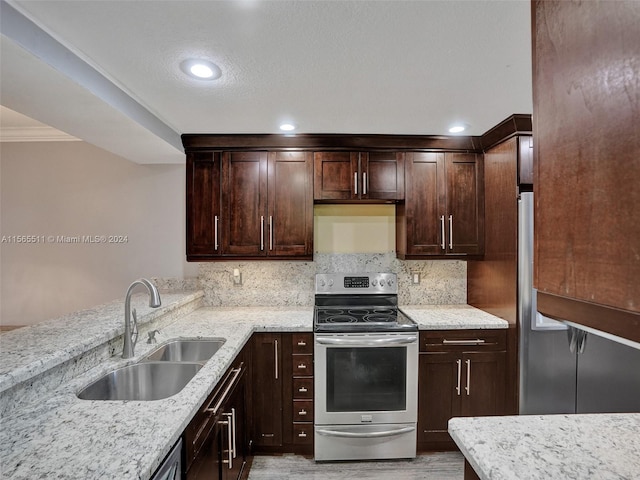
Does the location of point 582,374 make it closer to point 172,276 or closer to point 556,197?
point 556,197

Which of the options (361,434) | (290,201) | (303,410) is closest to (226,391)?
(303,410)

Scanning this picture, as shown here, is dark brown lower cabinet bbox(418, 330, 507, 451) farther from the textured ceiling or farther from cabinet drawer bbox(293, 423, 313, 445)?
the textured ceiling

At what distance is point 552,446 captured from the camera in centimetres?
97

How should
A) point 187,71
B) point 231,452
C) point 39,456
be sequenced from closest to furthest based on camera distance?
1. point 39,456
2. point 187,71
3. point 231,452

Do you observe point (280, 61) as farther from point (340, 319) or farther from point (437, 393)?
point (437, 393)

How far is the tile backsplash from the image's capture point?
3074 millimetres

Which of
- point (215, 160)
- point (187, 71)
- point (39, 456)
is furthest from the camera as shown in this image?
point (215, 160)

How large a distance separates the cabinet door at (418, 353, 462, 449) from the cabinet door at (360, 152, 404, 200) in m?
1.31

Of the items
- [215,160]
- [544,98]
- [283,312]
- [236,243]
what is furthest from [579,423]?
[215,160]

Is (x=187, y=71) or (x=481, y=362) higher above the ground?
(x=187, y=71)

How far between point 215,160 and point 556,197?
255 centimetres

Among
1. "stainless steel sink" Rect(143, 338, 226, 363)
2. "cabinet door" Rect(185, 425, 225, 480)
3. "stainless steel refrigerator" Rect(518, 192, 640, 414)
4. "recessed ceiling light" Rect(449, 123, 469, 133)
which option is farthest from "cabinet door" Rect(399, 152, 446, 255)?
"cabinet door" Rect(185, 425, 225, 480)

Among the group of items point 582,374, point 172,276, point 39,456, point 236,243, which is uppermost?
point 236,243

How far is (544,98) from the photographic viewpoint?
2.18 feet
